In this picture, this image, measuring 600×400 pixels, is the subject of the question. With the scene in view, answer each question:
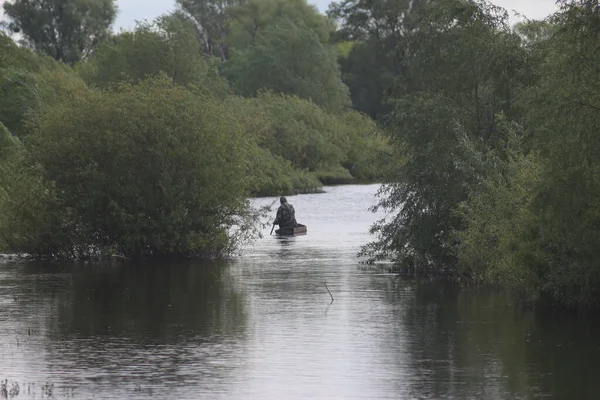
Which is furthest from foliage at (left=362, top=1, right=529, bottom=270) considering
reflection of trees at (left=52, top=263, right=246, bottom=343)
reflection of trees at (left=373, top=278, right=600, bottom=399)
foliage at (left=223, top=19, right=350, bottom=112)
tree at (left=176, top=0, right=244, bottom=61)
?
tree at (left=176, top=0, right=244, bottom=61)

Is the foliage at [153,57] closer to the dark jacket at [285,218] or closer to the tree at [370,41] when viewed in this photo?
the tree at [370,41]

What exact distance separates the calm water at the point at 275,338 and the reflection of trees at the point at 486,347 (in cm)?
3

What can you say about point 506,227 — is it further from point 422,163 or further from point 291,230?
point 291,230

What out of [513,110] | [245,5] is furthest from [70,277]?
[245,5]

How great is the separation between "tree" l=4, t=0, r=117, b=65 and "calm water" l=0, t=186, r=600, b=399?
240 ft

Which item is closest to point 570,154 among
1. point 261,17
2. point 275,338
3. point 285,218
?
point 275,338

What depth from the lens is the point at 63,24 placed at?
108875 millimetres

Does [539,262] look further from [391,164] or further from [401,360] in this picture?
[391,164]

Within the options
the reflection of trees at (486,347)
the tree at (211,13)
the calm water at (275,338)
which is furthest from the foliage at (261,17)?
the reflection of trees at (486,347)

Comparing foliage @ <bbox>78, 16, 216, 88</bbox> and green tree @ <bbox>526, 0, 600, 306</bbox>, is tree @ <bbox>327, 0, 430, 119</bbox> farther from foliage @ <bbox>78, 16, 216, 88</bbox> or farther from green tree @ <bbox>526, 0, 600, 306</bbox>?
green tree @ <bbox>526, 0, 600, 306</bbox>

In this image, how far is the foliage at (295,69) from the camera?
10562cm

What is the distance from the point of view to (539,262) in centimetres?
2627

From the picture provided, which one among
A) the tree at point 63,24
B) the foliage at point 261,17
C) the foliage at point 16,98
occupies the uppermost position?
the foliage at point 261,17

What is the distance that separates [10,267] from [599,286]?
1908 cm
